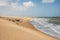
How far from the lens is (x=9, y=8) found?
5.27ft

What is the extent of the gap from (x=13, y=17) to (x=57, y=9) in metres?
0.54

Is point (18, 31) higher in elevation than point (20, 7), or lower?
lower

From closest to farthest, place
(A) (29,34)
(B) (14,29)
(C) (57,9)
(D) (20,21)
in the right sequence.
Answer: (A) (29,34) → (B) (14,29) → (D) (20,21) → (C) (57,9)

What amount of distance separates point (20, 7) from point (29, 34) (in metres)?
0.51

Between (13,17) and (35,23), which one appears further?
(13,17)

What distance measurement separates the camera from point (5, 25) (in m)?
1.37

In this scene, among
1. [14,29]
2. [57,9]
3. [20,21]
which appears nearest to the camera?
[14,29]

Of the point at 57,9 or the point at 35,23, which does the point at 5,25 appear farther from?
the point at 57,9

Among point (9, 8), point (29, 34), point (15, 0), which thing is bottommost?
point (29, 34)

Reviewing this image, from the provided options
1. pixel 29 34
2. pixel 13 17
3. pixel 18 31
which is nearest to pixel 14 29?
pixel 18 31

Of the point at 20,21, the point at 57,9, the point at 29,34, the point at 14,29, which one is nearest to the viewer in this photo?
the point at 29,34

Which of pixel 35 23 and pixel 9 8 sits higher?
pixel 9 8

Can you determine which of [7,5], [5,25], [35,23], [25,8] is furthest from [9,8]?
[35,23]

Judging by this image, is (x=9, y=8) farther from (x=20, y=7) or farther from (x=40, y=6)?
(x=40, y=6)
